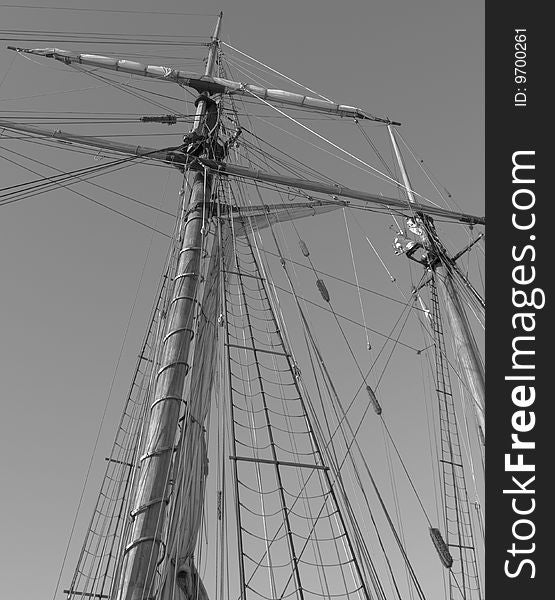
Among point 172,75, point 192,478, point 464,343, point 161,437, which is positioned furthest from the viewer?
point 464,343

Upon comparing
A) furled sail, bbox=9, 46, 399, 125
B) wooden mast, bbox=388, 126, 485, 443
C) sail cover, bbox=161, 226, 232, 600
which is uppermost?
furled sail, bbox=9, 46, 399, 125

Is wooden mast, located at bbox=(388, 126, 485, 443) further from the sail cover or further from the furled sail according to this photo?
the sail cover

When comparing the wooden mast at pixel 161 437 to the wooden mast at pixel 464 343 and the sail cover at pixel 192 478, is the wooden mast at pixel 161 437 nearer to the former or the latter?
the sail cover at pixel 192 478

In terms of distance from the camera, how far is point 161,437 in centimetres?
772

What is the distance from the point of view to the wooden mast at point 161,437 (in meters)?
6.73

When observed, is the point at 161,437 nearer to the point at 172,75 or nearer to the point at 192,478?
the point at 192,478

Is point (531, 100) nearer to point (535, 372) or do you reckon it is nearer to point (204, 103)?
point (535, 372)

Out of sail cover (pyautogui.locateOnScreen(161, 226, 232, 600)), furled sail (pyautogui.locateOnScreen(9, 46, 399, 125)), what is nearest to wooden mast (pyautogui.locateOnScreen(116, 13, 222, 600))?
sail cover (pyautogui.locateOnScreen(161, 226, 232, 600))

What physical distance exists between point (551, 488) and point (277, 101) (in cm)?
1196

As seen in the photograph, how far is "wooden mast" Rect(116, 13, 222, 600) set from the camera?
673 cm

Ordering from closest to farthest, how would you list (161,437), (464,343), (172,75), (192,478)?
(161,437) → (192,478) → (172,75) → (464,343)

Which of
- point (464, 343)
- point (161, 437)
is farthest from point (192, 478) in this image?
point (464, 343)

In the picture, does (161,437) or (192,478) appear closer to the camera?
(161,437)

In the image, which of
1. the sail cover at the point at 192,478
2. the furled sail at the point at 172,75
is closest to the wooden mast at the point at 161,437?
the sail cover at the point at 192,478
